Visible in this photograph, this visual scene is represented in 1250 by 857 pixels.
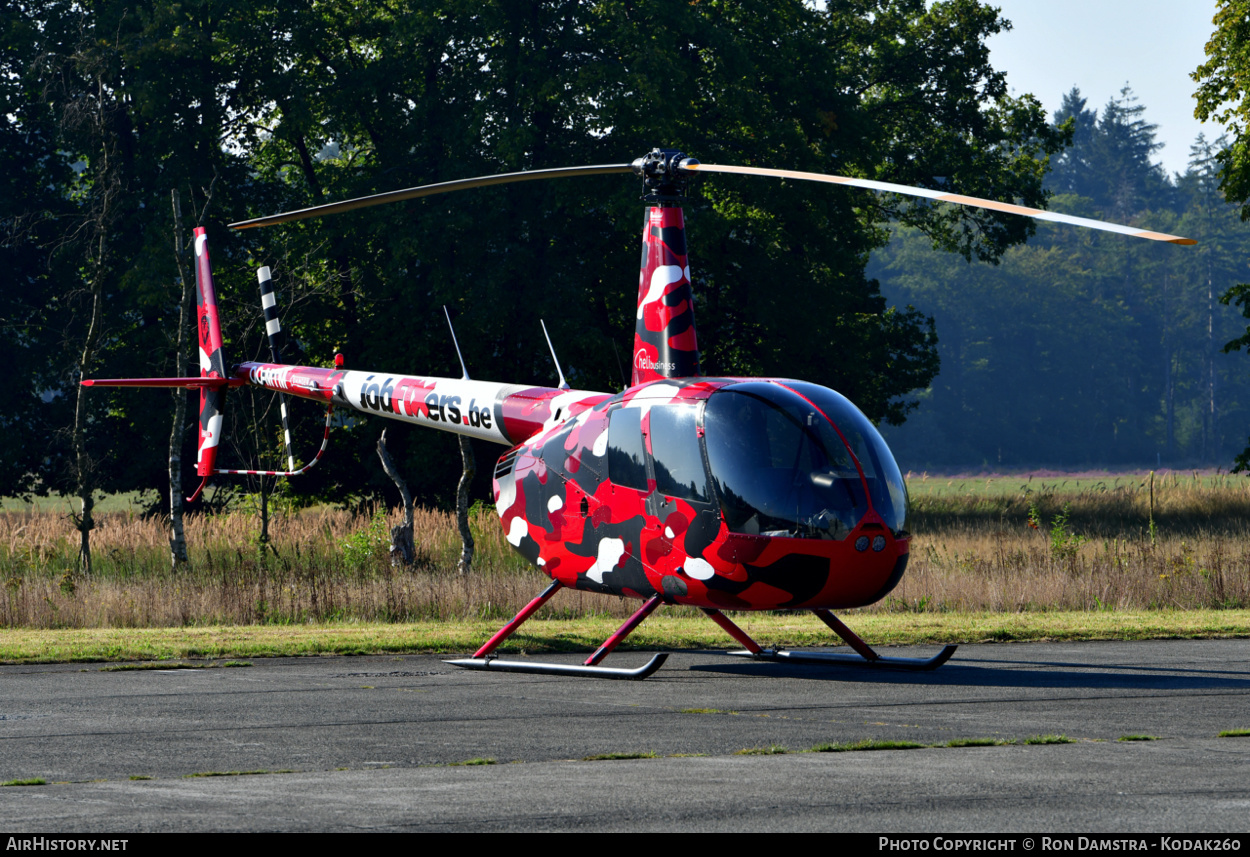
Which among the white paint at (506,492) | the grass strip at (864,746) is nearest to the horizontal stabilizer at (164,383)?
the white paint at (506,492)

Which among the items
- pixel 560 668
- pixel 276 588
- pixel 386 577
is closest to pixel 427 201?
pixel 386 577

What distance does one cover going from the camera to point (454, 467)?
35.1 m

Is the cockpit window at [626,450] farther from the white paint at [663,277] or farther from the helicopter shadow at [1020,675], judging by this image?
the helicopter shadow at [1020,675]

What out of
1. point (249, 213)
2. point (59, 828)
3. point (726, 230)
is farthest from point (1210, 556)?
point (249, 213)

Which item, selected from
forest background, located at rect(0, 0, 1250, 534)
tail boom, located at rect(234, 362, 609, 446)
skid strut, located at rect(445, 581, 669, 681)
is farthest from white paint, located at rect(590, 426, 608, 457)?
forest background, located at rect(0, 0, 1250, 534)

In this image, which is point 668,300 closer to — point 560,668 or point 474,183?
point 474,183

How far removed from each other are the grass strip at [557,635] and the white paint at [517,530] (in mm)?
1474

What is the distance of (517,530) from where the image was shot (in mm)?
13656

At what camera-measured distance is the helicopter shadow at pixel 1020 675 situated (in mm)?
11875

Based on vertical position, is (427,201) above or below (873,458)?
above

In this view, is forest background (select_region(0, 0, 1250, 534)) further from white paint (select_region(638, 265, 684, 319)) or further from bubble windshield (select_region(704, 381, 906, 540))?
bubble windshield (select_region(704, 381, 906, 540))

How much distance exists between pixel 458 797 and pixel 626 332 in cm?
3026

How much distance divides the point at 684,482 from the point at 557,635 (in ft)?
13.7

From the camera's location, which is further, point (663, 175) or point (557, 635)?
point (557, 635)
